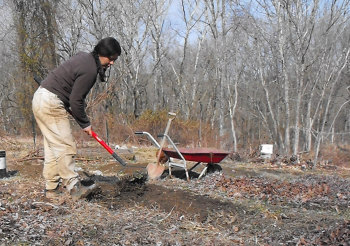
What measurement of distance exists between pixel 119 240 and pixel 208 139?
35.3ft

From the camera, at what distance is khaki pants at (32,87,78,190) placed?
379cm

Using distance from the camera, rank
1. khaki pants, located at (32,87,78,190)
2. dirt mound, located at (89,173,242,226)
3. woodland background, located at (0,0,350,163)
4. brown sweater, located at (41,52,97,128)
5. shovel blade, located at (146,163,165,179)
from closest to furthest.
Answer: brown sweater, located at (41,52,97,128) → khaki pants, located at (32,87,78,190) → dirt mound, located at (89,173,242,226) → shovel blade, located at (146,163,165,179) → woodland background, located at (0,0,350,163)

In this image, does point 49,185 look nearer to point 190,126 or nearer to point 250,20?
point 190,126

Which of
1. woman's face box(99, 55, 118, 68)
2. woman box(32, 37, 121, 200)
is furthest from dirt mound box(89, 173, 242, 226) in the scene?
woman's face box(99, 55, 118, 68)

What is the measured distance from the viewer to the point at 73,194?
12.8 feet

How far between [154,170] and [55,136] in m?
2.38

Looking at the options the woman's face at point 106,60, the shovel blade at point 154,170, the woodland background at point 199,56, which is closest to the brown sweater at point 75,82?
the woman's face at point 106,60

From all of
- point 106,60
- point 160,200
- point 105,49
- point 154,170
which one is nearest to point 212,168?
point 154,170

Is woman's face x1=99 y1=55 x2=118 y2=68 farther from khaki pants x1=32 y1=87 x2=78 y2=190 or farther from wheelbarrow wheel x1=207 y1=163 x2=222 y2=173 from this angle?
wheelbarrow wheel x1=207 y1=163 x2=222 y2=173

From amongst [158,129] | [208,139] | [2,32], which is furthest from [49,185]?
[2,32]

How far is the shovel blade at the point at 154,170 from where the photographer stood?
5891 mm

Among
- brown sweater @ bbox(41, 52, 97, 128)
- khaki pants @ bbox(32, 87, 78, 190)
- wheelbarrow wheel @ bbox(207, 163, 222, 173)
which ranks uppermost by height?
brown sweater @ bbox(41, 52, 97, 128)

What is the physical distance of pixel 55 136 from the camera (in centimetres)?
384

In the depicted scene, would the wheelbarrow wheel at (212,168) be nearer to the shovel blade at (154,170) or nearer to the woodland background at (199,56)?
the shovel blade at (154,170)
